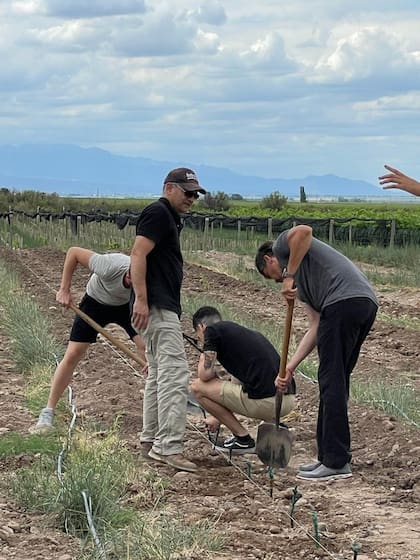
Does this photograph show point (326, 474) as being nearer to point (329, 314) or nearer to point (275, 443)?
point (275, 443)

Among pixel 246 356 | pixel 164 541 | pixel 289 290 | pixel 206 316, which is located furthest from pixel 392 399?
pixel 164 541

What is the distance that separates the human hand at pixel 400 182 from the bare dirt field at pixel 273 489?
156cm

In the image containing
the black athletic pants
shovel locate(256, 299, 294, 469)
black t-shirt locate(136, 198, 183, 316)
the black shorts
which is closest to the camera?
the black athletic pants

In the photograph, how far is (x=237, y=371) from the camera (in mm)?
6316

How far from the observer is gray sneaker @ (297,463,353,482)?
19.2 ft

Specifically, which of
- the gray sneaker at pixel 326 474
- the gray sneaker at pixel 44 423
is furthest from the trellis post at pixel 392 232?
the gray sneaker at pixel 326 474

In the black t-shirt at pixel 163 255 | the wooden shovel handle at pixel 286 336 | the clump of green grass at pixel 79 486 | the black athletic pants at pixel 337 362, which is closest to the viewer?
the clump of green grass at pixel 79 486

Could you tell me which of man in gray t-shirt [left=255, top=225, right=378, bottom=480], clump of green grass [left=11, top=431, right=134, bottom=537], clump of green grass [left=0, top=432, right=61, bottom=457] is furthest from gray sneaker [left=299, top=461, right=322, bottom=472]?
clump of green grass [left=0, top=432, right=61, bottom=457]

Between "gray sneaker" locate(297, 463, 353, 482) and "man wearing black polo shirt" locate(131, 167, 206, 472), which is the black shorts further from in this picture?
"gray sneaker" locate(297, 463, 353, 482)

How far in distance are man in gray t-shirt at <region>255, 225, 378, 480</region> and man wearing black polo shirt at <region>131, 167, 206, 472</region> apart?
531 millimetres

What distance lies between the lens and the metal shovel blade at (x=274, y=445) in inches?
241

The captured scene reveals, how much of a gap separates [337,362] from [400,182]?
1.30m

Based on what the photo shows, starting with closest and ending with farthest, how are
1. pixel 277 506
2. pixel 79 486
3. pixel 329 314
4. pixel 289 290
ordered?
pixel 79 486, pixel 277 506, pixel 289 290, pixel 329 314

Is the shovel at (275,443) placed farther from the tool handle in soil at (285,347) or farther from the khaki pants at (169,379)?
the khaki pants at (169,379)
